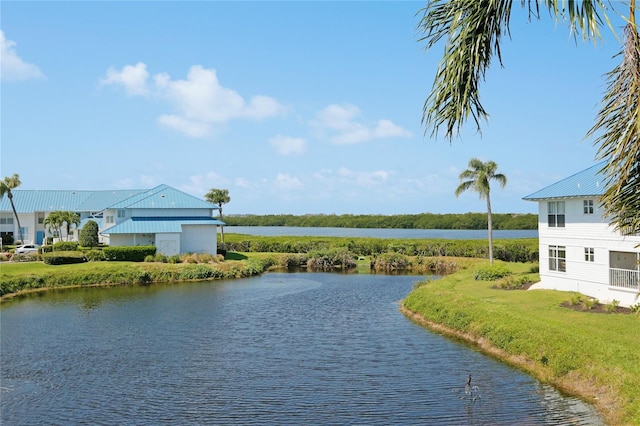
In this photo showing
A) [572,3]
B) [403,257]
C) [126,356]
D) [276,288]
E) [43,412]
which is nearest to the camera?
[572,3]

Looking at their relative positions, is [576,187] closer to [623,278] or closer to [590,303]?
[623,278]

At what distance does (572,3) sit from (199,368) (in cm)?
2044

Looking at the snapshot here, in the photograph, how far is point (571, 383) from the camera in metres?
19.3

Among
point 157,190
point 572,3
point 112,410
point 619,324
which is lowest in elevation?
point 112,410

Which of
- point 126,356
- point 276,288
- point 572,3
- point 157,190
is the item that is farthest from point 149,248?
point 572,3

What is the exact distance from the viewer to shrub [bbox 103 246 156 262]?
54938 millimetres

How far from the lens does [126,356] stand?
Answer: 24.3 m

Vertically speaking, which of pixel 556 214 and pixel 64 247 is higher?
pixel 556 214

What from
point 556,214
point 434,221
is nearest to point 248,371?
point 556,214

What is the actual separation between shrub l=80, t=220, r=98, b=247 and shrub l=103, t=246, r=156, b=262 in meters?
6.23

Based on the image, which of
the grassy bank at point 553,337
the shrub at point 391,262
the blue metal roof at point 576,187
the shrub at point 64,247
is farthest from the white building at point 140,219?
the blue metal roof at point 576,187

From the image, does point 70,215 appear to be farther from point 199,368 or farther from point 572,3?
point 572,3

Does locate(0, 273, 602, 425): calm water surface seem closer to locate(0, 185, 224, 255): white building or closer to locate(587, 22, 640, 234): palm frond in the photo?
locate(587, 22, 640, 234): palm frond

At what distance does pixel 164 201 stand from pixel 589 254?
1822 inches
